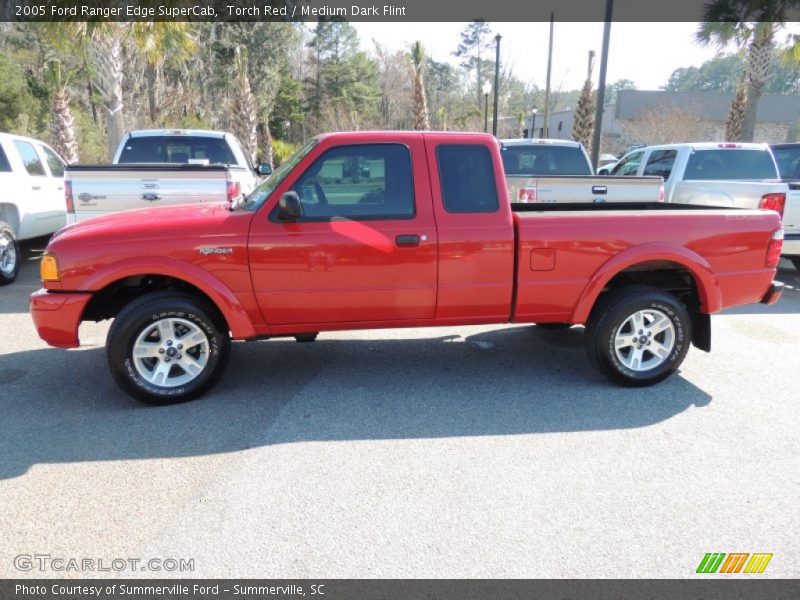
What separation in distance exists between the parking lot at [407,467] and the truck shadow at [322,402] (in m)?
0.02

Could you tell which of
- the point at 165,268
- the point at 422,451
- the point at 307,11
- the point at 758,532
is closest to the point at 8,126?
the point at 307,11

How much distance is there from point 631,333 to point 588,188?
3.20 metres

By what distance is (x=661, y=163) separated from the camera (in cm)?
950

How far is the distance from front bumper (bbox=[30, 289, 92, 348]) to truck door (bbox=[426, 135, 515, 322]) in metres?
2.61

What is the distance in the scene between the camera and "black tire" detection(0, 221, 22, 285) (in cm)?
780

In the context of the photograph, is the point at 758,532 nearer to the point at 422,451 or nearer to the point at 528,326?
the point at 422,451

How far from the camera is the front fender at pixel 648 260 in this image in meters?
4.31

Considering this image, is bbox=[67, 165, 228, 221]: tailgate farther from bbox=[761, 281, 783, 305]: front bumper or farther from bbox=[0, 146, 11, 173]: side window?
bbox=[761, 281, 783, 305]: front bumper

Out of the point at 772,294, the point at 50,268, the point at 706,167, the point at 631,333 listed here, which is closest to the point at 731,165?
the point at 706,167

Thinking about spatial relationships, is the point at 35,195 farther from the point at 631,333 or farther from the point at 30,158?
the point at 631,333

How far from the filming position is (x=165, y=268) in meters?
3.95
